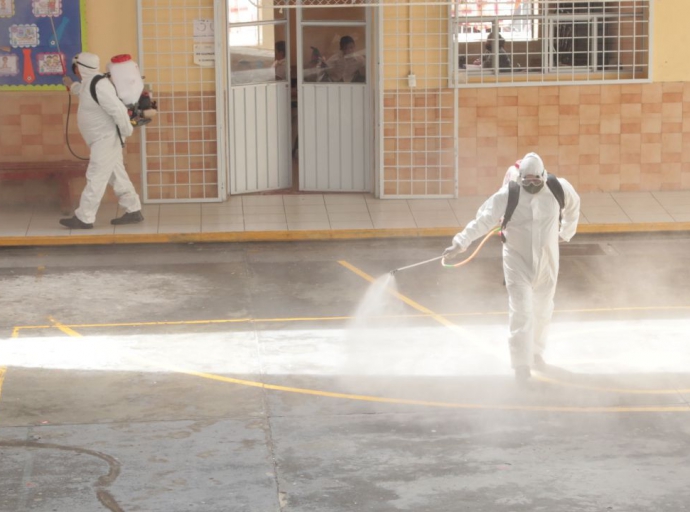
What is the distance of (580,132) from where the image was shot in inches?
648

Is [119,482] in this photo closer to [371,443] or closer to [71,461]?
[71,461]

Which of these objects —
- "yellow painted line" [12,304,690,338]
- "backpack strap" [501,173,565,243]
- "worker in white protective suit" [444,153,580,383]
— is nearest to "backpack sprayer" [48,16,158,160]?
"yellow painted line" [12,304,690,338]

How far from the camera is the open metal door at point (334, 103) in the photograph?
55.1 feet

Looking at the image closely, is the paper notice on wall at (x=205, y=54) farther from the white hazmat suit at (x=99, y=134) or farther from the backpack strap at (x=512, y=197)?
the backpack strap at (x=512, y=197)

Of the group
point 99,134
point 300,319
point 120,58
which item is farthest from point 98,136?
point 300,319

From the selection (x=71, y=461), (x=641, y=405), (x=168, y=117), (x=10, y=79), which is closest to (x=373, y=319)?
(x=641, y=405)

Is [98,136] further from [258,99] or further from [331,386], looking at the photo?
[331,386]

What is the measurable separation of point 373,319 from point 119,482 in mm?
4296

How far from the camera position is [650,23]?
639 inches

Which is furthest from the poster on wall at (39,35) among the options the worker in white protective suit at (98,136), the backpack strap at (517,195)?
the backpack strap at (517,195)

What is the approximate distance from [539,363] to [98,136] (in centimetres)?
680

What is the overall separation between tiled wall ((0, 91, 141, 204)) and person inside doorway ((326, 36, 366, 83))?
2.69 meters

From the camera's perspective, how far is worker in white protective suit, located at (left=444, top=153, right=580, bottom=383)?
9.66m

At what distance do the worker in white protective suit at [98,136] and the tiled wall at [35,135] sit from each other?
949mm
